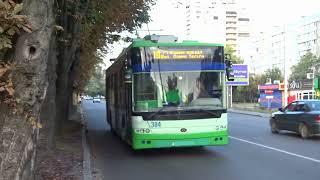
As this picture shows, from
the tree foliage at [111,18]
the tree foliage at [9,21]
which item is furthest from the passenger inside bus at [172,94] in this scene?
the tree foliage at [9,21]

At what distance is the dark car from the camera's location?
20.2m

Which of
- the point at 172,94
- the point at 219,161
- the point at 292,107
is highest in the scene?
the point at 172,94

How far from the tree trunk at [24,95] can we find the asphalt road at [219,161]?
5579 millimetres

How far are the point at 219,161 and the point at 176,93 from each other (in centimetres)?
212

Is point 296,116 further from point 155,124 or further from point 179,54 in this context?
point 155,124

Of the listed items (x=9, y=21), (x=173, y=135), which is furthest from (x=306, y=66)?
(x=9, y=21)

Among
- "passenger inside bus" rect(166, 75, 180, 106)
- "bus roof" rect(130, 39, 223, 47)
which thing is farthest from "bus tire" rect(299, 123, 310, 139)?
"passenger inside bus" rect(166, 75, 180, 106)

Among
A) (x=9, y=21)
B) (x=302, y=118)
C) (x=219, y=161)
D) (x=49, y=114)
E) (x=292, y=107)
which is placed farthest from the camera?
(x=292, y=107)

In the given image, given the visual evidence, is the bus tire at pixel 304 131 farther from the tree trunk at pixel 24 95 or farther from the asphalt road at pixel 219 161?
the tree trunk at pixel 24 95

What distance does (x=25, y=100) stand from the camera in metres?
6.28

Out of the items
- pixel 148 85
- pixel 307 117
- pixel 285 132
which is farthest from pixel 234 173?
pixel 285 132

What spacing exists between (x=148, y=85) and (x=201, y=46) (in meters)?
1.84

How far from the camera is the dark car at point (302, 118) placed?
66.3 feet

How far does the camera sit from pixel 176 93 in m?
14.9
